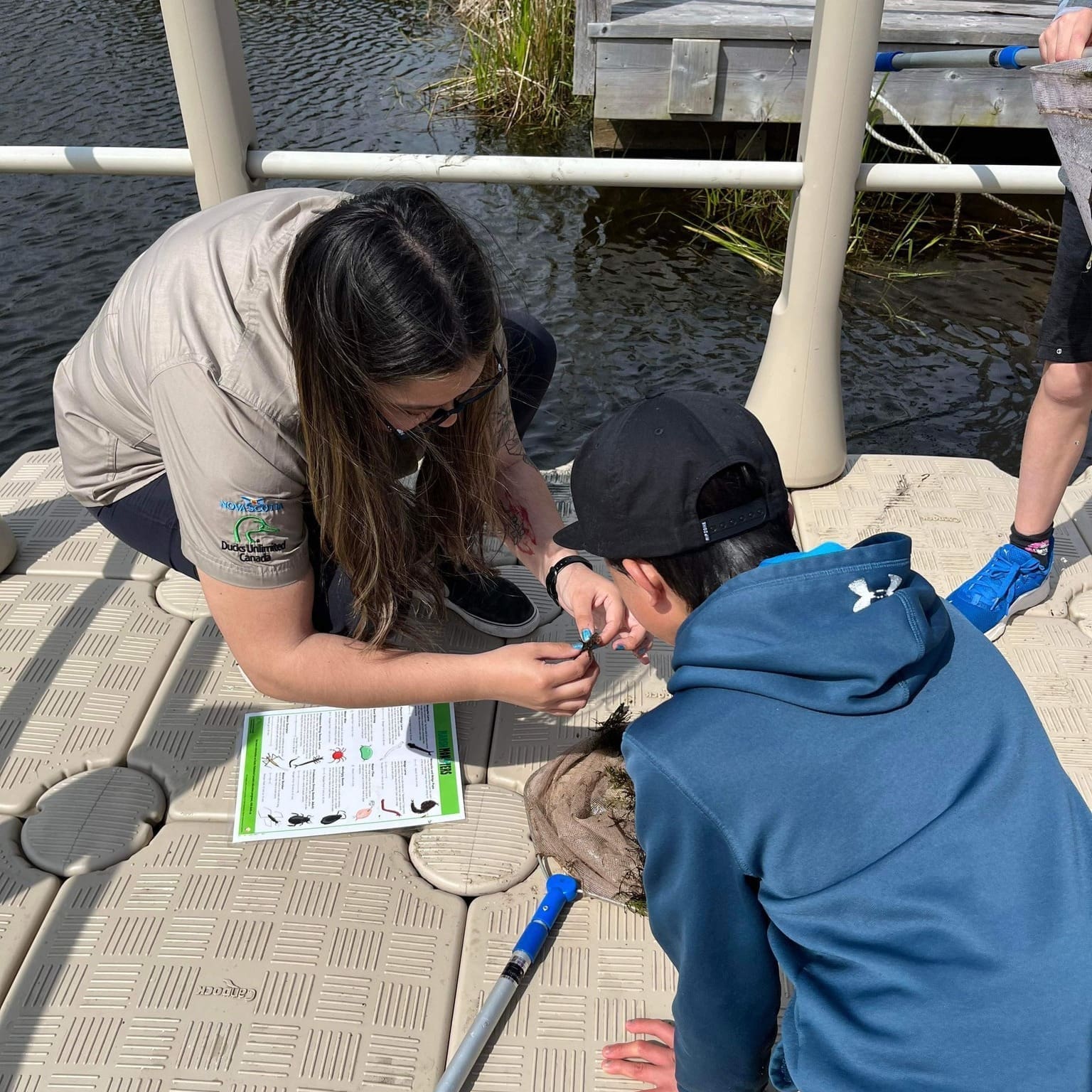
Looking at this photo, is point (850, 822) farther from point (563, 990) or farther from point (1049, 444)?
point (1049, 444)

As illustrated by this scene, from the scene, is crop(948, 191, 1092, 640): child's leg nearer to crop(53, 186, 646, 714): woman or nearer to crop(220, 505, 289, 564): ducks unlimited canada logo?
crop(53, 186, 646, 714): woman

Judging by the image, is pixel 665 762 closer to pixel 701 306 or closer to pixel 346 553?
pixel 346 553

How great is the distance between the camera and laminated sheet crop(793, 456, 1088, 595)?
2.44 meters

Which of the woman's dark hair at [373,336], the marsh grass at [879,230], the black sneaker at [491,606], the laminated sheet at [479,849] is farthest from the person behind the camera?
the marsh grass at [879,230]

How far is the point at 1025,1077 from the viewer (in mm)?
989

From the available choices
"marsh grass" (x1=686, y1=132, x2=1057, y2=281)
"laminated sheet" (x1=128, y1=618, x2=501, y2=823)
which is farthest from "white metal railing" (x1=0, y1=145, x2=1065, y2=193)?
"marsh grass" (x1=686, y1=132, x2=1057, y2=281)

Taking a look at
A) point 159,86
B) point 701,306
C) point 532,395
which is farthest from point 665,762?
point 159,86

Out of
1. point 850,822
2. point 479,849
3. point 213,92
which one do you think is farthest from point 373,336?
point 213,92

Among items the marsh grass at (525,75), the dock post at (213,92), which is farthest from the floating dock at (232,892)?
the marsh grass at (525,75)

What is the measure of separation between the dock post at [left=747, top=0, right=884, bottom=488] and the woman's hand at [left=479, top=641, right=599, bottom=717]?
3.94 ft

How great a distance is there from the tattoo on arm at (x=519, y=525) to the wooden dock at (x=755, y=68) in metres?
3.85

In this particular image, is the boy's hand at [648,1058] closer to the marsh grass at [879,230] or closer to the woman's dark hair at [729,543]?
the woman's dark hair at [729,543]

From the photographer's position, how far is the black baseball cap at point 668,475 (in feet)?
3.93

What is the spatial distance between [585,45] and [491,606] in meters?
4.27
